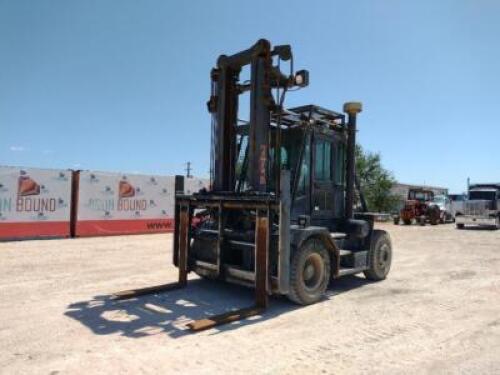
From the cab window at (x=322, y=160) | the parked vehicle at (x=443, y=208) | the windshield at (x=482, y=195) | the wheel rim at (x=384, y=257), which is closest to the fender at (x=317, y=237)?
the cab window at (x=322, y=160)

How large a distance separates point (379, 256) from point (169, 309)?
463 centimetres

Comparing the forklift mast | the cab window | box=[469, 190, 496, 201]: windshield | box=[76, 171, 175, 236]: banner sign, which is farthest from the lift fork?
box=[469, 190, 496, 201]: windshield

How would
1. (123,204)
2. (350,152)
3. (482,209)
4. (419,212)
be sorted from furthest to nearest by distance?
(419,212)
(482,209)
(123,204)
(350,152)

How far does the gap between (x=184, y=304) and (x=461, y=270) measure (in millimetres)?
7159

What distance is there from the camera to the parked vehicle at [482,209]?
2645cm

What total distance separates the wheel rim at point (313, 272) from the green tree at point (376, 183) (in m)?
30.2

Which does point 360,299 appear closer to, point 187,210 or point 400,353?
point 400,353

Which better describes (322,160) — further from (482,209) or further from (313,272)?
(482,209)

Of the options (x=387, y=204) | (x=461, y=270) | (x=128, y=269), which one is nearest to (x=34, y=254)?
(x=128, y=269)

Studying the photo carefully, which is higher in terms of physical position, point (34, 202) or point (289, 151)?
point (289, 151)

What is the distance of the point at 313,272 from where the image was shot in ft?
22.7

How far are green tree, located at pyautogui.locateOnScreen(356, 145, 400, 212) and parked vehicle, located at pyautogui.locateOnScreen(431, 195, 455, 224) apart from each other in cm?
404

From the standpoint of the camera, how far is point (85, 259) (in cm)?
1088

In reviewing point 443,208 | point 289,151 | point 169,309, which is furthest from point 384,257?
point 443,208
